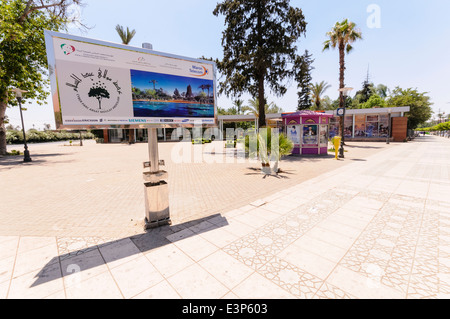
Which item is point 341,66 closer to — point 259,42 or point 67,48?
point 259,42

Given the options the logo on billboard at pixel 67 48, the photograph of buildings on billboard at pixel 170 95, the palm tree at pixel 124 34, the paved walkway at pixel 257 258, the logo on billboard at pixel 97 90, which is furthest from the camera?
the palm tree at pixel 124 34

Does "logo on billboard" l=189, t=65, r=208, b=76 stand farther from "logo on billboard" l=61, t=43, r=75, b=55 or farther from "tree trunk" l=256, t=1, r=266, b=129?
"tree trunk" l=256, t=1, r=266, b=129

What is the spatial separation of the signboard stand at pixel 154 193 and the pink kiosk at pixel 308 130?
12259 millimetres

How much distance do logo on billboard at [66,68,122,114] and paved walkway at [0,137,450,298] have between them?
2.44m

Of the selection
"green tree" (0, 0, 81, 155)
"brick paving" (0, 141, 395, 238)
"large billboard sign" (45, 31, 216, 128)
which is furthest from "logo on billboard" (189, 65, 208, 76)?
"green tree" (0, 0, 81, 155)

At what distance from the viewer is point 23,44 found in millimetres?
14555

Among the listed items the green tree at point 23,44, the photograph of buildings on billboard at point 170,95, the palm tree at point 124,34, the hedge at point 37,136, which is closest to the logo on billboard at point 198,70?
the photograph of buildings on billboard at point 170,95

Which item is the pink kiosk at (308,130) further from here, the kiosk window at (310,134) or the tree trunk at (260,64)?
the tree trunk at (260,64)

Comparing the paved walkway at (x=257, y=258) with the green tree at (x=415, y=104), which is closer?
the paved walkway at (x=257, y=258)

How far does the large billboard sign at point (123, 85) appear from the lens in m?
3.07

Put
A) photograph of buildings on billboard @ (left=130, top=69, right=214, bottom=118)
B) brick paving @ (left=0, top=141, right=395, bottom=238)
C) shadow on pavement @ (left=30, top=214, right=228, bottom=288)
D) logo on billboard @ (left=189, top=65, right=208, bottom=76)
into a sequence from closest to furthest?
shadow on pavement @ (left=30, top=214, right=228, bottom=288) < photograph of buildings on billboard @ (left=130, top=69, right=214, bottom=118) < brick paving @ (left=0, top=141, right=395, bottom=238) < logo on billboard @ (left=189, top=65, right=208, bottom=76)

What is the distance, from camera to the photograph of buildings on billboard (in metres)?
3.81

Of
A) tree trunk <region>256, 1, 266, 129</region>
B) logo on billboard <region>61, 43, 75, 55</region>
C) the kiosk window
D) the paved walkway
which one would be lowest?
the paved walkway

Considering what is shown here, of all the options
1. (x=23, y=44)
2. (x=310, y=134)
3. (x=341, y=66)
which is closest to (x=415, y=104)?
(x=341, y=66)
